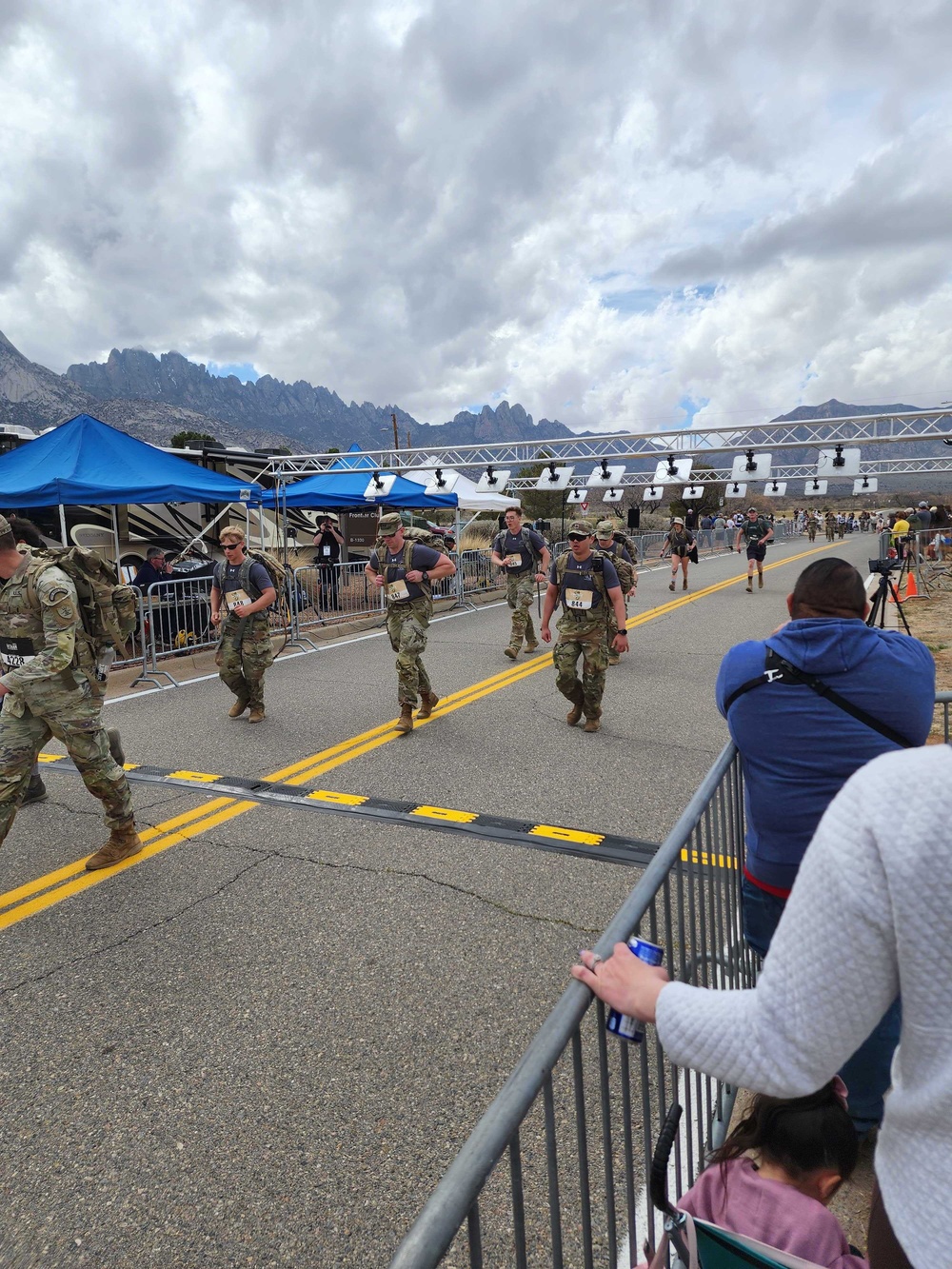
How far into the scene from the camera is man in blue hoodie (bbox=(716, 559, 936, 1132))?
2.18 m

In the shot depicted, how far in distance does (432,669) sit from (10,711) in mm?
6253

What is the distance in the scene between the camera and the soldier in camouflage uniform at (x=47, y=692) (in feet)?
13.9

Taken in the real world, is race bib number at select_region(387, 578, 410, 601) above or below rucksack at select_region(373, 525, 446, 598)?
below

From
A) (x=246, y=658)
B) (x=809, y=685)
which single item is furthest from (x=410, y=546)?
(x=809, y=685)

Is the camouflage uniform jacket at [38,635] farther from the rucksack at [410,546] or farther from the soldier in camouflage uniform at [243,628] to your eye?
the rucksack at [410,546]

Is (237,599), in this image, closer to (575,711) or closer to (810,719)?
(575,711)

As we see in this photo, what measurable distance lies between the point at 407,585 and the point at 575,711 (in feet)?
6.71

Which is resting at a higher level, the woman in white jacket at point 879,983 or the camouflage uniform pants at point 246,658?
the woman in white jacket at point 879,983

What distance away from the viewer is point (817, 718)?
2.23 meters

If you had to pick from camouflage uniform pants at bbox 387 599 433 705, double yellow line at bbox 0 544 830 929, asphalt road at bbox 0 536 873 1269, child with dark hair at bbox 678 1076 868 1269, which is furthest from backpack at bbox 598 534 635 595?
child with dark hair at bbox 678 1076 868 1269

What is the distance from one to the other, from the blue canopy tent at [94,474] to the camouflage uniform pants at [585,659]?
6.79 meters

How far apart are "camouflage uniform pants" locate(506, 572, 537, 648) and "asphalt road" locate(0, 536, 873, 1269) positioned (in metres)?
4.12

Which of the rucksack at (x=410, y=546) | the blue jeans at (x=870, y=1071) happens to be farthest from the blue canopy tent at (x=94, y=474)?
the blue jeans at (x=870, y=1071)

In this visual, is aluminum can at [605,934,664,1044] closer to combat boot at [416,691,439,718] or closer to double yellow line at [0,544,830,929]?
double yellow line at [0,544,830,929]
